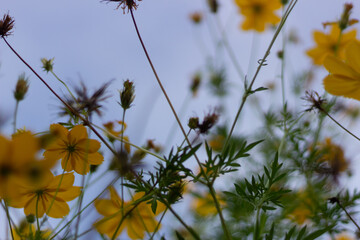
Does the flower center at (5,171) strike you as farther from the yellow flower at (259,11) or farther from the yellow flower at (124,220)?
the yellow flower at (259,11)

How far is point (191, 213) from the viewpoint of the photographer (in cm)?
195

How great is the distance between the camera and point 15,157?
0.35 m

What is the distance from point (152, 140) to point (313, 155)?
1.55 feet

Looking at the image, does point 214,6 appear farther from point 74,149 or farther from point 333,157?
point 74,149

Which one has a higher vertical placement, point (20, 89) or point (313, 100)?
point (20, 89)

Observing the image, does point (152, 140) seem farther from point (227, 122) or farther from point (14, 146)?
point (227, 122)

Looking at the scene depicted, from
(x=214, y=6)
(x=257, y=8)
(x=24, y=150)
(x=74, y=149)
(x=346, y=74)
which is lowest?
(x=24, y=150)

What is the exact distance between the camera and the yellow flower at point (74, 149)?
0.67 metres

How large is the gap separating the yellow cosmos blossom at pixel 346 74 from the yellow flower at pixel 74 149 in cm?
44

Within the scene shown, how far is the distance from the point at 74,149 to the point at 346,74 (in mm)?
516

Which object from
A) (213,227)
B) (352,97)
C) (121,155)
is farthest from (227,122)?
(121,155)

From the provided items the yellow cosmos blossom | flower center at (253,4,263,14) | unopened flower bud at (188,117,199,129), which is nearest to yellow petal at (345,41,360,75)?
the yellow cosmos blossom

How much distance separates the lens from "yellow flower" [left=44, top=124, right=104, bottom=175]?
26.4 inches

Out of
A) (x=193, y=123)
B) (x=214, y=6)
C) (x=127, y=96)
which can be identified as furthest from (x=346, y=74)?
(x=214, y=6)
